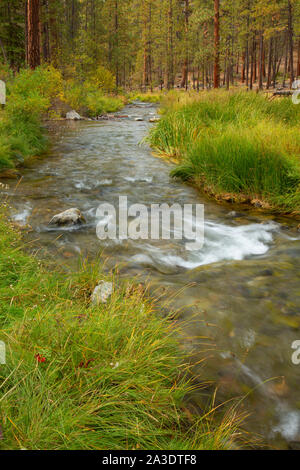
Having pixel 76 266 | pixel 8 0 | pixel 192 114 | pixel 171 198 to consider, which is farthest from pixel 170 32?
pixel 76 266

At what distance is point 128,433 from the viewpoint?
1.72 m

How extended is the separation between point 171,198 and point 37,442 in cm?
568

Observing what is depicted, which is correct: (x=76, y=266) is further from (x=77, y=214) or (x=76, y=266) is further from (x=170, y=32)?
(x=170, y=32)

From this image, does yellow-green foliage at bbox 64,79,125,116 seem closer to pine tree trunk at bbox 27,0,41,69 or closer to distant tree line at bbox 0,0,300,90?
distant tree line at bbox 0,0,300,90

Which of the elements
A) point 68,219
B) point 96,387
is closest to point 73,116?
point 68,219

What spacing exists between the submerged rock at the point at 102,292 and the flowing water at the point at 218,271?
58cm

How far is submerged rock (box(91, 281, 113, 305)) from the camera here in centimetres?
281

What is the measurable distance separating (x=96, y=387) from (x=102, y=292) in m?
1.17

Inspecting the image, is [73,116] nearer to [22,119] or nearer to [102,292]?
[22,119]

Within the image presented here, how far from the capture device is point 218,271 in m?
4.00
